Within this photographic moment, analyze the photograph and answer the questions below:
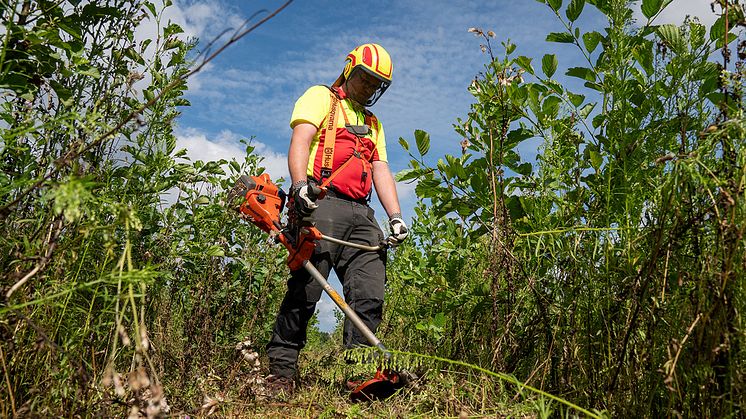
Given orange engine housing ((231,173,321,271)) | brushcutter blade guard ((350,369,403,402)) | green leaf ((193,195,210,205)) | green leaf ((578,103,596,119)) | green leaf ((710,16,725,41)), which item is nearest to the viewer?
green leaf ((710,16,725,41))

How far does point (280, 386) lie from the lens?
410 centimetres

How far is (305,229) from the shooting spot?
13.0 feet

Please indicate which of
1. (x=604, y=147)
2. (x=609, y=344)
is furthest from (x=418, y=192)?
(x=609, y=344)

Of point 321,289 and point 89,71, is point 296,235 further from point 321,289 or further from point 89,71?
point 89,71

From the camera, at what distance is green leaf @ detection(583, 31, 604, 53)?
3.07 m

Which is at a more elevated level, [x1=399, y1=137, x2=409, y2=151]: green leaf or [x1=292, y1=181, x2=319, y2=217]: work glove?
[x1=399, y1=137, x2=409, y2=151]: green leaf

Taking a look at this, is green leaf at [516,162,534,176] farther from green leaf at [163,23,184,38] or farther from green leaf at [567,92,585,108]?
green leaf at [163,23,184,38]

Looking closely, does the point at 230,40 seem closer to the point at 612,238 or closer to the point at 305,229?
the point at 612,238

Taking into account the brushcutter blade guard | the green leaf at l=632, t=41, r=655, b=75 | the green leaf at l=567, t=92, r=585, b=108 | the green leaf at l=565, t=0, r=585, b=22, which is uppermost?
the green leaf at l=565, t=0, r=585, b=22

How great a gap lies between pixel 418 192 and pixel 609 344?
1628mm

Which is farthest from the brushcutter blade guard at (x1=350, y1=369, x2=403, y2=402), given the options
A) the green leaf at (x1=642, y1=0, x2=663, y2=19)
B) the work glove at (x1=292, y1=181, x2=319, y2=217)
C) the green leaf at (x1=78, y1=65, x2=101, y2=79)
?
the green leaf at (x1=642, y1=0, x2=663, y2=19)

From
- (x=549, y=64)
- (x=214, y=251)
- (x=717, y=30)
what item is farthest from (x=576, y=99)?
(x=214, y=251)

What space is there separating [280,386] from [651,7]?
128 inches

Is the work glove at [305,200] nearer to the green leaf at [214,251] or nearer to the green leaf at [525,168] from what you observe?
the green leaf at [214,251]
